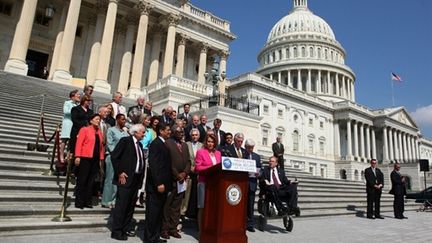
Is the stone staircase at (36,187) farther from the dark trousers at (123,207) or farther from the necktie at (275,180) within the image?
the necktie at (275,180)

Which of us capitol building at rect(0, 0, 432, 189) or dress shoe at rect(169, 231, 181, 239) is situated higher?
us capitol building at rect(0, 0, 432, 189)

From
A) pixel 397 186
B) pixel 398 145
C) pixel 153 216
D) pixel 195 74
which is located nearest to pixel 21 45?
pixel 195 74

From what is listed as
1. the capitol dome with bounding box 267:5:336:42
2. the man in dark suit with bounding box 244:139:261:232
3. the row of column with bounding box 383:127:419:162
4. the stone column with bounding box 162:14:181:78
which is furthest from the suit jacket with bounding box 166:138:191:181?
the capitol dome with bounding box 267:5:336:42

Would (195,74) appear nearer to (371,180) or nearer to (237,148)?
(371,180)

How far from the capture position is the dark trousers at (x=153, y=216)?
5086mm

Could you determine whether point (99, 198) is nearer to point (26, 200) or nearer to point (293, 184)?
point (26, 200)

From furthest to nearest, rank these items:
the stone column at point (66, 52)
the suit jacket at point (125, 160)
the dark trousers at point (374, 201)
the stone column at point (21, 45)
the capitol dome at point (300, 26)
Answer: the capitol dome at point (300, 26) → the stone column at point (66, 52) → the stone column at point (21, 45) → the dark trousers at point (374, 201) → the suit jacket at point (125, 160)

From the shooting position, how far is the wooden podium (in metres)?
4.85

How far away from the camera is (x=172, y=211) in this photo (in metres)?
5.96

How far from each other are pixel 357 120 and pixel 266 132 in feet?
86.2

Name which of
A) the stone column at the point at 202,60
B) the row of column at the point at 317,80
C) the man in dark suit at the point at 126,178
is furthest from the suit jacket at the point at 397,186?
the row of column at the point at 317,80

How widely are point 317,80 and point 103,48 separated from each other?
66.0 m

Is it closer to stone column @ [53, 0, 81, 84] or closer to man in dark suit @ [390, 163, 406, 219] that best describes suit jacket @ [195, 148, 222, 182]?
man in dark suit @ [390, 163, 406, 219]

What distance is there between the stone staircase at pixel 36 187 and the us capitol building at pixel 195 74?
198 inches
